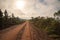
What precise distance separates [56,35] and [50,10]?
2.12 meters

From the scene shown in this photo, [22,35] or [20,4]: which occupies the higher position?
[20,4]

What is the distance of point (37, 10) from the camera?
14938mm

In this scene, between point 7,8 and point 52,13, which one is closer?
point 52,13

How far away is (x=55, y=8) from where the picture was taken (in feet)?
46.6

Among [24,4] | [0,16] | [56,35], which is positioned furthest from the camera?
[0,16]

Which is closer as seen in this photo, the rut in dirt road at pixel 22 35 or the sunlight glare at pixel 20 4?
the rut in dirt road at pixel 22 35

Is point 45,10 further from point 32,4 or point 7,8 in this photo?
point 7,8

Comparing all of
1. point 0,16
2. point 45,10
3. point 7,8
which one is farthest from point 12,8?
point 0,16

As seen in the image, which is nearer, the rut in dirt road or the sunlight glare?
the rut in dirt road

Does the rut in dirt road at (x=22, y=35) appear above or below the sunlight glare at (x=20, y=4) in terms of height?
below

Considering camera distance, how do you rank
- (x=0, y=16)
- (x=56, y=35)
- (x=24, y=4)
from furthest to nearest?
(x=0, y=16) → (x=24, y=4) → (x=56, y=35)

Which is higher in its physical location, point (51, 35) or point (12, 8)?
point (12, 8)

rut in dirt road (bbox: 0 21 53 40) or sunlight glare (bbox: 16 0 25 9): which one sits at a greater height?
sunlight glare (bbox: 16 0 25 9)

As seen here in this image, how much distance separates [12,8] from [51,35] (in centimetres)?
409
